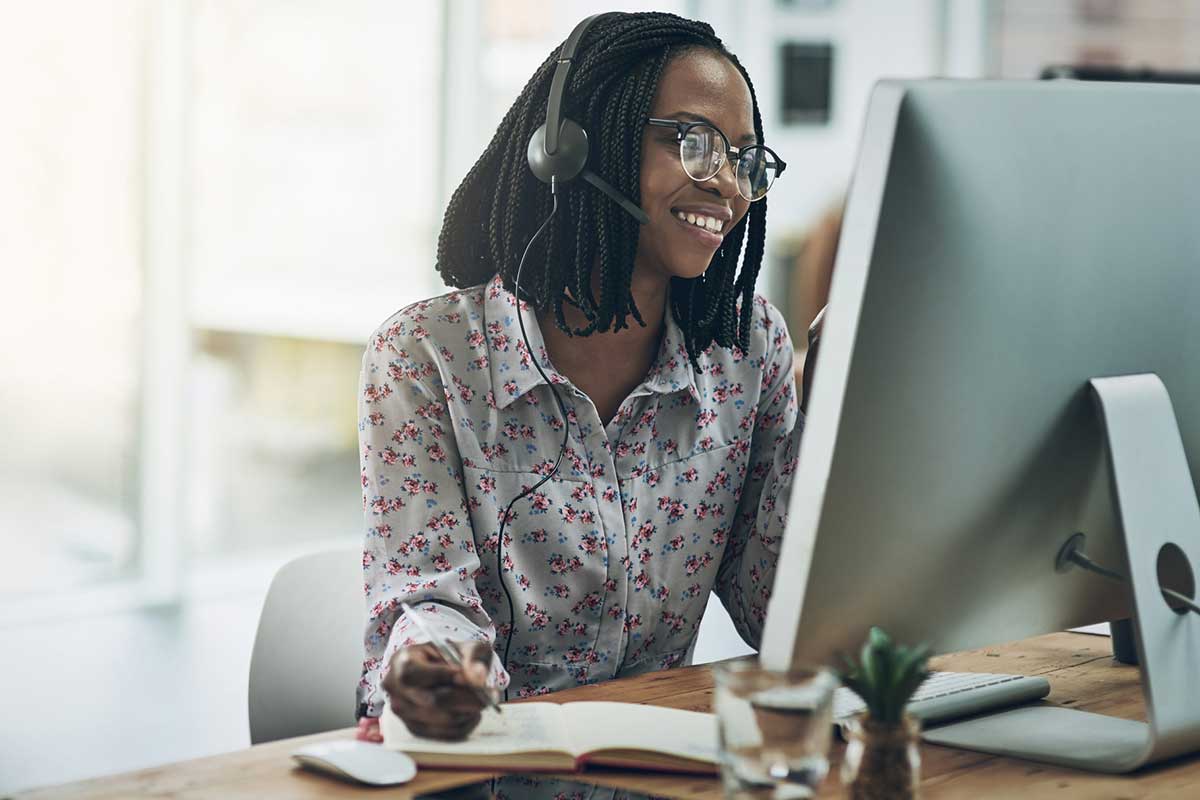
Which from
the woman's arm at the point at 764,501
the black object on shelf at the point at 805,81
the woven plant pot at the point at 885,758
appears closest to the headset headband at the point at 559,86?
the woman's arm at the point at 764,501

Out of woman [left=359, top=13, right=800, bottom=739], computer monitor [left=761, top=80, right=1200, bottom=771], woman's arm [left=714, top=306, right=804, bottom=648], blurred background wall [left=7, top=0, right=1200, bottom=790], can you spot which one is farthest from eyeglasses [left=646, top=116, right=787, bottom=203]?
blurred background wall [left=7, top=0, right=1200, bottom=790]

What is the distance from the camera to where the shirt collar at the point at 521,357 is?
1.34 meters

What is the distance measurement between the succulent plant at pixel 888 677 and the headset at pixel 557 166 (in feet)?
1.84

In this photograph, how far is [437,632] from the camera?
1096 mm

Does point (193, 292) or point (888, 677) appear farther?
point (193, 292)

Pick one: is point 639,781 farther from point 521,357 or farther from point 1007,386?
point 521,357

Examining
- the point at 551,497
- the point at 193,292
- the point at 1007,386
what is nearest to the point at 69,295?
the point at 193,292

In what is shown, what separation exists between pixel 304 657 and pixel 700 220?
1.95 ft

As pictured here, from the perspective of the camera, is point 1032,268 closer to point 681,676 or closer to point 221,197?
point 681,676

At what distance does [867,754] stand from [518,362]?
0.64 m

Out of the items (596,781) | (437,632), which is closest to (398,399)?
(437,632)

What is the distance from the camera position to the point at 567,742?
0.96 meters

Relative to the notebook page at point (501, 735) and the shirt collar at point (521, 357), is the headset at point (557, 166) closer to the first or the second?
the shirt collar at point (521, 357)

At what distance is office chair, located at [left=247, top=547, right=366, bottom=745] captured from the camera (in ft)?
4.39
